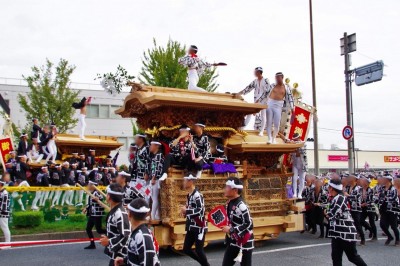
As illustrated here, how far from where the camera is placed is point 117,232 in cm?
566

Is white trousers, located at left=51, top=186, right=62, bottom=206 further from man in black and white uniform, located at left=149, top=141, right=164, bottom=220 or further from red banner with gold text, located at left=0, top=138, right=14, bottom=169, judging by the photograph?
man in black and white uniform, located at left=149, top=141, right=164, bottom=220

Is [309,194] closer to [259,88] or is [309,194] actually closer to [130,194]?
[259,88]

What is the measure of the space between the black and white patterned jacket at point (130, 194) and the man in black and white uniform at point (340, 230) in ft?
13.3

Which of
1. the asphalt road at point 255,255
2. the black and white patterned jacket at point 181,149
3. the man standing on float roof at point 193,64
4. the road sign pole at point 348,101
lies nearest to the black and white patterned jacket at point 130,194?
the black and white patterned jacket at point 181,149

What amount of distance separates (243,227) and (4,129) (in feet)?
49.0

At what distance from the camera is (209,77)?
25.0 meters

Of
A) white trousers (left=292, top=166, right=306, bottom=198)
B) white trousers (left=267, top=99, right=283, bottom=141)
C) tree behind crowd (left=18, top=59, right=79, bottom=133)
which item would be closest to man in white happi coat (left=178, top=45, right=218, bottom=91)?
white trousers (left=267, top=99, right=283, bottom=141)

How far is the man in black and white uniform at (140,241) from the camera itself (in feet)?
15.4

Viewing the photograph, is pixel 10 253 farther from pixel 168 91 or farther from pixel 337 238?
pixel 337 238

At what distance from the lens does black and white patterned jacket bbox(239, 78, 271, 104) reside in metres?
12.6

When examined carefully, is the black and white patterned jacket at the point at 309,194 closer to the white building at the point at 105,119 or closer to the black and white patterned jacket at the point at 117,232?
the black and white patterned jacket at the point at 117,232

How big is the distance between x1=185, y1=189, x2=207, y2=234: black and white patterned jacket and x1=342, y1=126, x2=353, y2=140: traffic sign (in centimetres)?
1094

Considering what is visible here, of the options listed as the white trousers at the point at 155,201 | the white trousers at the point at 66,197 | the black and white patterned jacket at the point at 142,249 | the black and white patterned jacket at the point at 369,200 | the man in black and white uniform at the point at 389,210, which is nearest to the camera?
the black and white patterned jacket at the point at 142,249

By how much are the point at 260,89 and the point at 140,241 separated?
28.3 ft
